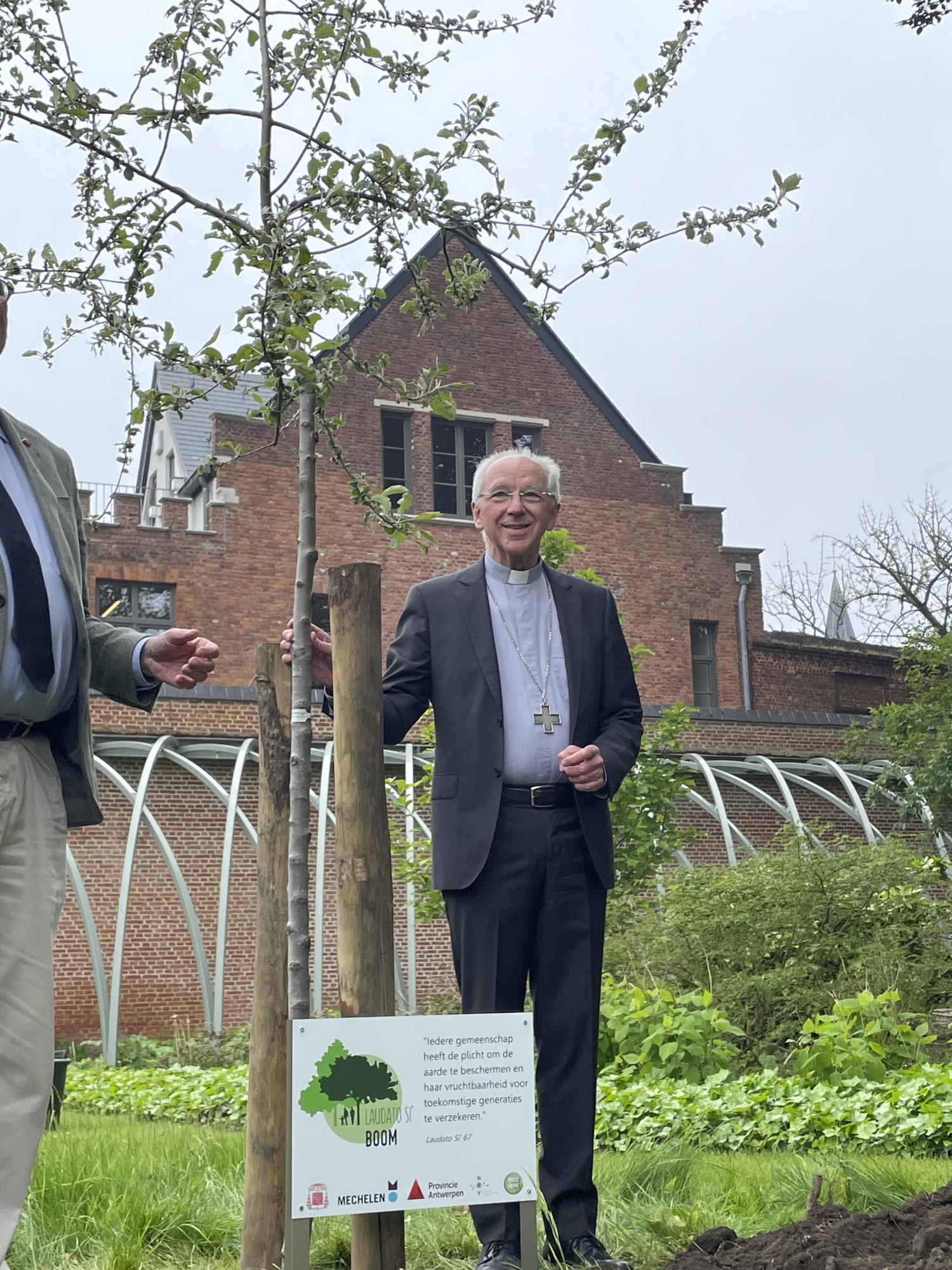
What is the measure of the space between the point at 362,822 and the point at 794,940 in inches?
267

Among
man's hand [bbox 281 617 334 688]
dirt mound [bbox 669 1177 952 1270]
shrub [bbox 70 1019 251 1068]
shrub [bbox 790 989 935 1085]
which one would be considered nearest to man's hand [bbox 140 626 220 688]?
man's hand [bbox 281 617 334 688]

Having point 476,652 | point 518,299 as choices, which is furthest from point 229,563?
point 476,652

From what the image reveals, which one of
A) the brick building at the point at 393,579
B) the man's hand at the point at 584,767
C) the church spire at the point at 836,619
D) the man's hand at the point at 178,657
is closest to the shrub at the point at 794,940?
the man's hand at the point at 584,767

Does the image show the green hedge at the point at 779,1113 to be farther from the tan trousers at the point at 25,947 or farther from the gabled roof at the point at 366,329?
the gabled roof at the point at 366,329

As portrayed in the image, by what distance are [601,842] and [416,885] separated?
302 inches

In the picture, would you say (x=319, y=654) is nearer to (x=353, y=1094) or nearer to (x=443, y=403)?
(x=443, y=403)

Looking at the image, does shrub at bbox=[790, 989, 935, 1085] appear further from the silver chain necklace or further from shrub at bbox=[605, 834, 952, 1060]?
the silver chain necklace

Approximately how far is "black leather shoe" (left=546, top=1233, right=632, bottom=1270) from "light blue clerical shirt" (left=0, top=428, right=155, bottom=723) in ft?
5.57

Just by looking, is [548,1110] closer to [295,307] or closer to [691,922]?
[295,307]

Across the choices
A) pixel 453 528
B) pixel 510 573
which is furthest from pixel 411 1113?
pixel 453 528

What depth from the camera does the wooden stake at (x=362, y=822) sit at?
341cm

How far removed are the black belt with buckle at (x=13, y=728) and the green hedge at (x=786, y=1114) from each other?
351cm

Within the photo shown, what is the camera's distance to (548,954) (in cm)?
373

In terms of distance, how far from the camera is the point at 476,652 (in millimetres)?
3902
